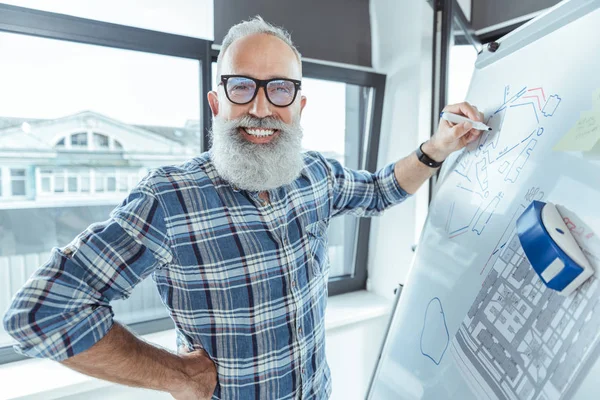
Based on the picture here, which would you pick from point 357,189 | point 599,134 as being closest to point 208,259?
point 357,189

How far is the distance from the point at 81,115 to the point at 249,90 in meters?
0.84

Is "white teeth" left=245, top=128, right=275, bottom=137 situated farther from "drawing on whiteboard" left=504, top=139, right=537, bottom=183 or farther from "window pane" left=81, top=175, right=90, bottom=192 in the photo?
"window pane" left=81, top=175, right=90, bottom=192

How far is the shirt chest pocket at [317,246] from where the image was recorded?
0.97 meters

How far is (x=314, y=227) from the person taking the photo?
993 millimetres

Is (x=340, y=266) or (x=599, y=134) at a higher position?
(x=599, y=134)

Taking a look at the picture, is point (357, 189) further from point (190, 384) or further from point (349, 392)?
point (349, 392)

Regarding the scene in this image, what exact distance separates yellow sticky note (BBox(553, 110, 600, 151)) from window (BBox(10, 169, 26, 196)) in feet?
5.07

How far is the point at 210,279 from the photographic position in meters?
0.81

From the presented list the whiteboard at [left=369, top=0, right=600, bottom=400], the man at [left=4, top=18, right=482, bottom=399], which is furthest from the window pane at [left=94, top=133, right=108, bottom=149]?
the whiteboard at [left=369, top=0, right=600, bottom=400]

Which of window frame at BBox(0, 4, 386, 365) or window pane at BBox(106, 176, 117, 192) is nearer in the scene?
window frame at BBox(0, 4, 386, 365)

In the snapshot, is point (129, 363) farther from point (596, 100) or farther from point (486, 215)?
point (596, 100)

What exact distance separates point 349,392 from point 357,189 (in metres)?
1.21

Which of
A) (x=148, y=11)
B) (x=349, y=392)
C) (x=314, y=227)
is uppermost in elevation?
(x=148, y=11)

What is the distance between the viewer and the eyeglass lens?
883mm
